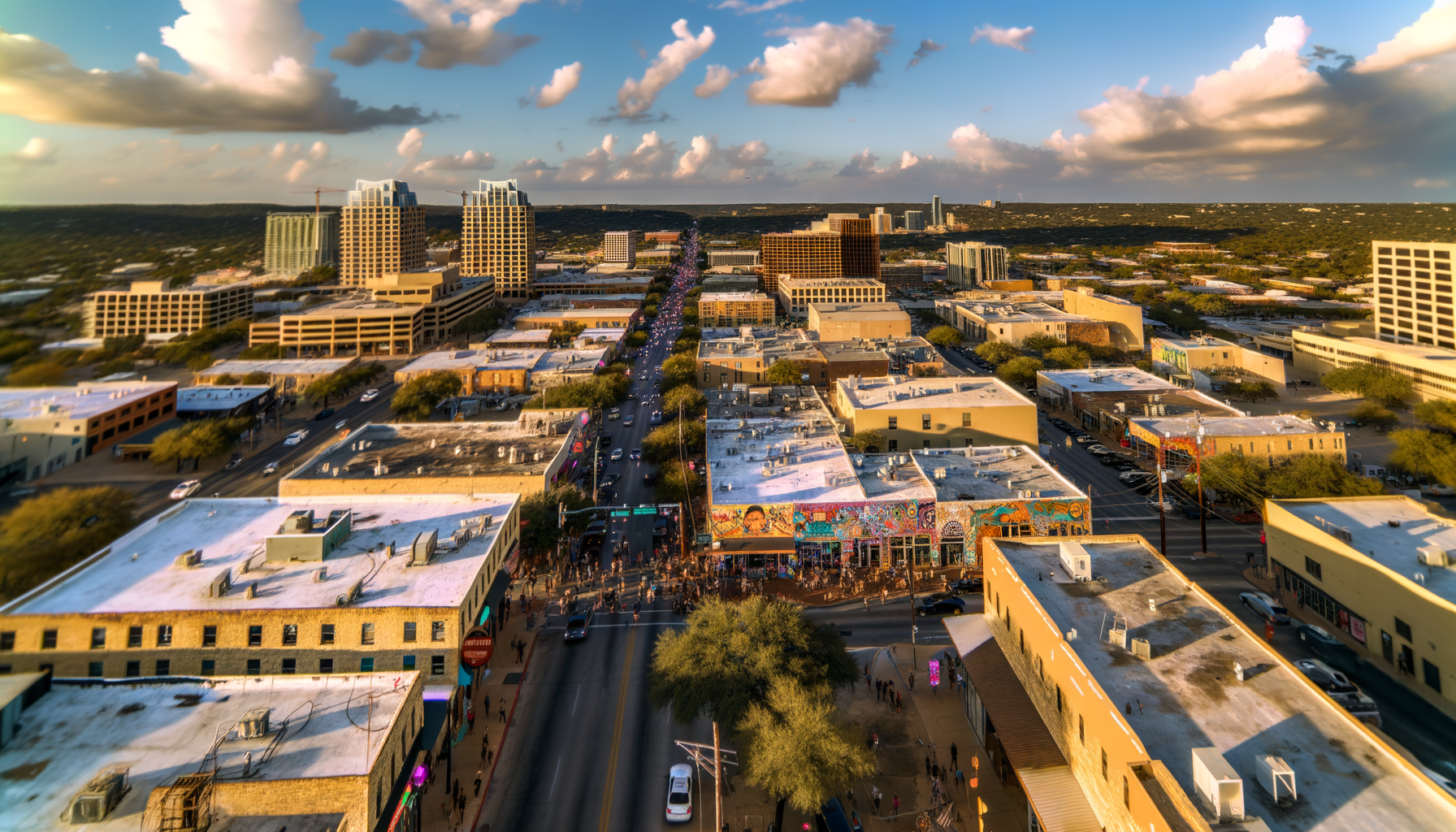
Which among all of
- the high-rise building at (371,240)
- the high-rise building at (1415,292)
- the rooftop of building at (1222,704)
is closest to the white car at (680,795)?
the rooftop of building at (1222,704)

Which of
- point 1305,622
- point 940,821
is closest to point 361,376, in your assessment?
point 940,821

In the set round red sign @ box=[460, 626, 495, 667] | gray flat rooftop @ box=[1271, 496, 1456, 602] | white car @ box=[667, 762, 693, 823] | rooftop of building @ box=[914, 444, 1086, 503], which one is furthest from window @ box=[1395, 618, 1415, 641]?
round red sign @ box=[460, 626, 495, 667]

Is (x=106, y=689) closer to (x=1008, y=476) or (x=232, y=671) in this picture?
(x=232, y=671)

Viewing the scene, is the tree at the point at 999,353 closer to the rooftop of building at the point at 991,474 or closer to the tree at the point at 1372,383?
the tree at the point at 1372,383

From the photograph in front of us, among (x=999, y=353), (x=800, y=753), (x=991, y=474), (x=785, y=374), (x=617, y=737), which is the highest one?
(x=999, y=353)

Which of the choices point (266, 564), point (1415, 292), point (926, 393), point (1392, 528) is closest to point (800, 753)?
point (266, 564)

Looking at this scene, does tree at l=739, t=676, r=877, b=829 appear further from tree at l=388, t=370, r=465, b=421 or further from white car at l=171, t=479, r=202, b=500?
tree at l=388, t=370, r=465, b=421

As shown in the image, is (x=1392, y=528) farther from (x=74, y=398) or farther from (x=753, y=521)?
(x=74, y=398)
